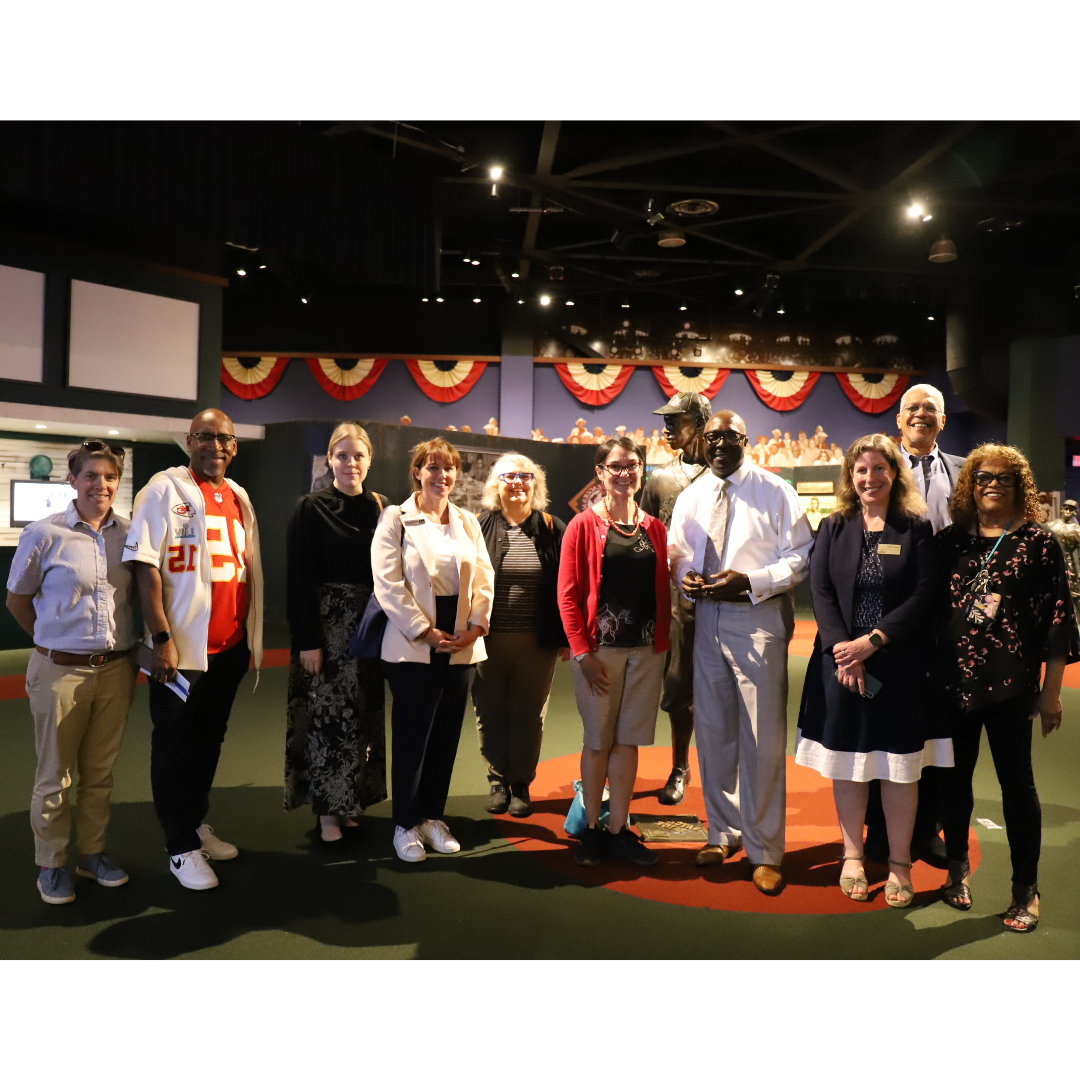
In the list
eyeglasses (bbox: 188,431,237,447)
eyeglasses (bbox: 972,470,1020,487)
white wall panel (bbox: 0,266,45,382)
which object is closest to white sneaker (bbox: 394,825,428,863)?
eyeglasses (bbox: 188,431,237,447)

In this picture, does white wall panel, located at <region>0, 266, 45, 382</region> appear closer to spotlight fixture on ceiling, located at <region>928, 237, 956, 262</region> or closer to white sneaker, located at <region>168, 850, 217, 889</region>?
white sneaker, located at <region>168, 850, 217, 889</region>

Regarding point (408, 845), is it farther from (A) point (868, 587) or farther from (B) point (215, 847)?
(A) point (868, 587)

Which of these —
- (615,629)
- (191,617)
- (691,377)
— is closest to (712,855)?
(615,629)

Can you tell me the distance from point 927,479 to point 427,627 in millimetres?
2037

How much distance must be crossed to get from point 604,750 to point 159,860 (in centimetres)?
176

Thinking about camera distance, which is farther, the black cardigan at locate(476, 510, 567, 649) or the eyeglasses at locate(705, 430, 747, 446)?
the black cardigan at locate(476, 510, 567, 649)

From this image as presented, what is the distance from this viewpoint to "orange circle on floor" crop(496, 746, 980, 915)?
276 centimetres

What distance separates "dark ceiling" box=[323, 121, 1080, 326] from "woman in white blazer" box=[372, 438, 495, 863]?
6.11 meters

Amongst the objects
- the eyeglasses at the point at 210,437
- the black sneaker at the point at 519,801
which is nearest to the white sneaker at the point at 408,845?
the black sneaker at the point at 519,801

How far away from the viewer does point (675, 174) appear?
9.34 metres

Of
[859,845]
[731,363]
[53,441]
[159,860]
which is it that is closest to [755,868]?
[859,845]

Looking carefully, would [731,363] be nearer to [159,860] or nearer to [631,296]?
[631,296]

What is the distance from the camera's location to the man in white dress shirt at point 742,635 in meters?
2.90

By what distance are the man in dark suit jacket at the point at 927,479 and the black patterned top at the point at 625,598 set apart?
1120 millimetres
